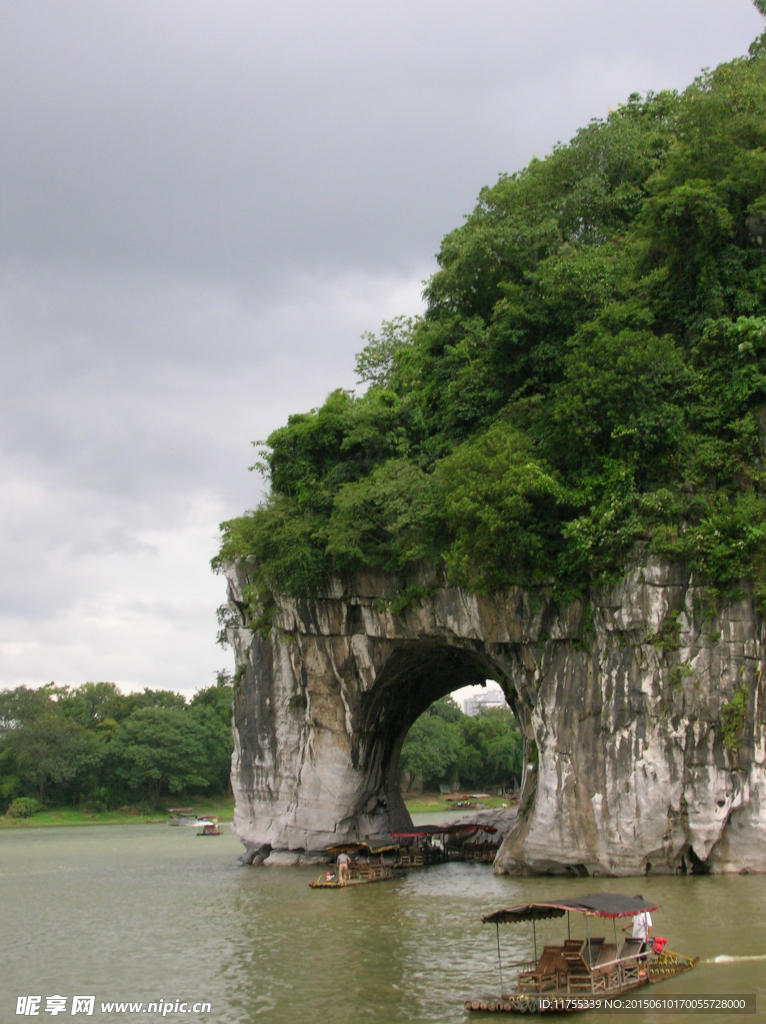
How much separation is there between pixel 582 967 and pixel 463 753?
171 feet

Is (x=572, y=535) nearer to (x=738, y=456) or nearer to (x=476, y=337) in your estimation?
(x=738, y=456)

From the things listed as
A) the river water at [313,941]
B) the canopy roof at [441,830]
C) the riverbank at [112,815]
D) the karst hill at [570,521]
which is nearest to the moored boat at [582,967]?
the river water at [313,941]

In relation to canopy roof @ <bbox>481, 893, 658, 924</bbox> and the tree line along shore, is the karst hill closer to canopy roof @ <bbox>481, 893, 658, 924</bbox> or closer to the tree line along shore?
canopy roof @ <bbox>481, 893, 658, 924</bbox>

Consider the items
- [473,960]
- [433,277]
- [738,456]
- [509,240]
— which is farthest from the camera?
[433,277]

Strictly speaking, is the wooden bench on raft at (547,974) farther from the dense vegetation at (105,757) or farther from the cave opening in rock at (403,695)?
the dense vegetation at (105,757)

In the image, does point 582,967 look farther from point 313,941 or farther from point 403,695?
point 403,695

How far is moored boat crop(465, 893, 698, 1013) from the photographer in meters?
9.56

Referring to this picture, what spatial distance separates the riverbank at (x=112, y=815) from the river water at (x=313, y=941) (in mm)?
29847

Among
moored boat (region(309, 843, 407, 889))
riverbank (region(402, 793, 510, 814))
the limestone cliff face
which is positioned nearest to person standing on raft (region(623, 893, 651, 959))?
the limestone cliff face

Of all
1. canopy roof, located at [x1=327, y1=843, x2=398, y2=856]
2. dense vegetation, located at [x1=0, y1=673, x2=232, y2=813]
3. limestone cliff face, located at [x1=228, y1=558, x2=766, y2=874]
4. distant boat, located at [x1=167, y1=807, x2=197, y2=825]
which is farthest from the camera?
dense vegetation, located at [x1=0, y1=673, x2=232, y2=813]

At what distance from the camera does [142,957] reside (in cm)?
1354

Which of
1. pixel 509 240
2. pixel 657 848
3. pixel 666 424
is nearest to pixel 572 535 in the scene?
pixel 666 424

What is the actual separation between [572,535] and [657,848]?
6.15 meters

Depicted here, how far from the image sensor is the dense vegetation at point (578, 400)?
18.7 metres
